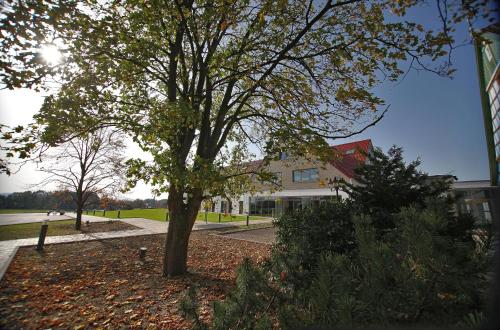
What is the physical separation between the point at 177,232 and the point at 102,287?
2456 mm

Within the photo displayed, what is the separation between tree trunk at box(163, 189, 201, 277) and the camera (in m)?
8.13

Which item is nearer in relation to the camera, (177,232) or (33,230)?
(177,232)

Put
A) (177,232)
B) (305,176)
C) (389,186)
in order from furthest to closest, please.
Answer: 1. (305,176)
2. (177,232)
3. (389,186)

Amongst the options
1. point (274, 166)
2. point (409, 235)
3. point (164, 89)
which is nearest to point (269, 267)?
point (409, 235)

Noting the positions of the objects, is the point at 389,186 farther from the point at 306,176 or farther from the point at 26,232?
the point at 306,176

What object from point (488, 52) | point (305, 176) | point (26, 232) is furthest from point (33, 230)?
point (305, 176)

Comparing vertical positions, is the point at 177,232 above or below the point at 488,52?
below

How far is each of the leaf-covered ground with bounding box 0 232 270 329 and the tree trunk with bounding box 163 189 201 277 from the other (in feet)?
1.57

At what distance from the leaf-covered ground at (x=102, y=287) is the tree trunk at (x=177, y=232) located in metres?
0.48

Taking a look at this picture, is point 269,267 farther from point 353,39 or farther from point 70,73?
point 70,73

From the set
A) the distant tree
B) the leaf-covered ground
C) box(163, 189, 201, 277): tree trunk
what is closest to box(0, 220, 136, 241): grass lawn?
the leaf-covered ground

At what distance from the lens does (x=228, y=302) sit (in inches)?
96.3

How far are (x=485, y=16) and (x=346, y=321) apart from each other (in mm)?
2174

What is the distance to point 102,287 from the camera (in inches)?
270
